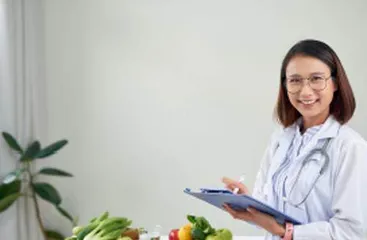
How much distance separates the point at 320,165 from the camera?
136 cm

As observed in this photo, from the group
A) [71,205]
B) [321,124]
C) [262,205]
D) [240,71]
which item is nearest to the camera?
[262,205]

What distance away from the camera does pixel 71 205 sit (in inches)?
136

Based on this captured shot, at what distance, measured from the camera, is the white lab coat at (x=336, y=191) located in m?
1.28

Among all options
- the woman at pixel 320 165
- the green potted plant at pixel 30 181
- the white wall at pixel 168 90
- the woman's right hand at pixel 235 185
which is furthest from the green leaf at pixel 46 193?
the woman at pixel 320 165

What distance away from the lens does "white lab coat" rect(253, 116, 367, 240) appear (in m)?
1.28

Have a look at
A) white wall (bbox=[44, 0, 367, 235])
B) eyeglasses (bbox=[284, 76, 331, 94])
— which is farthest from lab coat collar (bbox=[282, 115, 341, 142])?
white wall (bbox=[44, 0, 367, 235])

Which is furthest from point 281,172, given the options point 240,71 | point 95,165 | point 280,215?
point 95,165

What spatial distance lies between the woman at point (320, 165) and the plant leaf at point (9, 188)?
205 centimetres

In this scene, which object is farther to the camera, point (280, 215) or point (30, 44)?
point (30, 44)

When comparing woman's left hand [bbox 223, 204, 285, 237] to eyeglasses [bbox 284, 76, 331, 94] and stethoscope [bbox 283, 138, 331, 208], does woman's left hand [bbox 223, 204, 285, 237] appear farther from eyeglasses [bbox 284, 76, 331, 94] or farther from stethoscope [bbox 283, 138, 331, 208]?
eyeglasses [bbox 284, 76, 331, 94]

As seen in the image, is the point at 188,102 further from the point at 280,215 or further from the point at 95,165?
the point at 280,215

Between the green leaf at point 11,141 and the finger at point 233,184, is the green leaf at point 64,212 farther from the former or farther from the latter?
the finger at point 233,184

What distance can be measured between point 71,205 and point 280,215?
8.03ft

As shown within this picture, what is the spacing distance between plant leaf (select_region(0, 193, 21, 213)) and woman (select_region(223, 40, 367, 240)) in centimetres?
203
